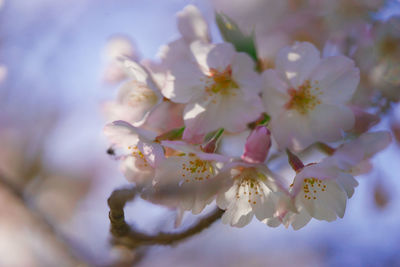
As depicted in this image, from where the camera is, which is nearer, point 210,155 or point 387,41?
point 210,155

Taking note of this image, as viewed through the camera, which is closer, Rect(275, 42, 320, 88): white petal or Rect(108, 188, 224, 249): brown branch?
Rect(108, 188, 224, 249): brown branch

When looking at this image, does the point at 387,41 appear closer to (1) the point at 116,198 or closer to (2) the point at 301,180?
(2) the point at 301,180

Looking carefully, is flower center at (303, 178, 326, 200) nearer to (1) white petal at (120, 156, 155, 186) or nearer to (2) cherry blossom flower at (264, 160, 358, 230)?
(2) cherry blossom flower at (264, 160, 358, 230)

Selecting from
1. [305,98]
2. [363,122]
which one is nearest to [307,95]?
[305,98]

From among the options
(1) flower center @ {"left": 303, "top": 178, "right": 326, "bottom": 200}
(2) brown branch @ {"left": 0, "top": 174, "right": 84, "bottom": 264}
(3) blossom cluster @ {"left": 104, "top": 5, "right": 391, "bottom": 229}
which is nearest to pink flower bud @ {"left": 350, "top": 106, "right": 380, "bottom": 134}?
(3) blossom cluster @ {"left": 104, "top": 5, "right": 391, "bottom": 229}

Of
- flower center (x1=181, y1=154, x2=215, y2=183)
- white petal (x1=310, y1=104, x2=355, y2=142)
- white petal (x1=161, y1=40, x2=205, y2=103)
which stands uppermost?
white petal (x1=161, y1=40, x2=205, y2=103)

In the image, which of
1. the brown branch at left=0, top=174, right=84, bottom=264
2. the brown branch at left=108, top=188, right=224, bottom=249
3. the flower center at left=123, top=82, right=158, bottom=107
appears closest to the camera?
the brown branch at left=108, top=188, right=224, bottom=249

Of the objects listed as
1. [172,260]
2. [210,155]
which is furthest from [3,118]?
[210,155]
